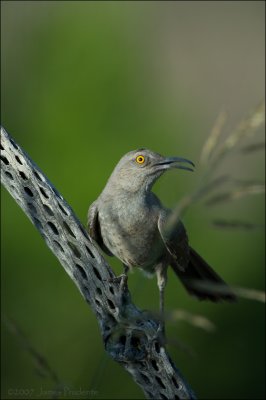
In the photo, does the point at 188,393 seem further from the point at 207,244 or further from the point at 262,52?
the point at 262,52

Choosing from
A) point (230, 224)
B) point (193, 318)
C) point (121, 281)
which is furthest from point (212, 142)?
point (121, 281)

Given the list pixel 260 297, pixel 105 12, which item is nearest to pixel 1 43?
pixel 105 12

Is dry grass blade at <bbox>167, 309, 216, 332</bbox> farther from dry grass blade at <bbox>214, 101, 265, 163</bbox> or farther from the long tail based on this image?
the long tail

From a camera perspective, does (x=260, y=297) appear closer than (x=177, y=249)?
Yes

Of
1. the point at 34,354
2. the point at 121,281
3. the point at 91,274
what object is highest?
the point at 34,354

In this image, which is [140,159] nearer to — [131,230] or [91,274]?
[131,230]

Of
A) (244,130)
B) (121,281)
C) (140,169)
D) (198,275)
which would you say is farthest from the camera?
(198,275)

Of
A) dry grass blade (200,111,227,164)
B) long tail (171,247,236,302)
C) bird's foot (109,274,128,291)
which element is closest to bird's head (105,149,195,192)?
long tail (171,247,236,302)
